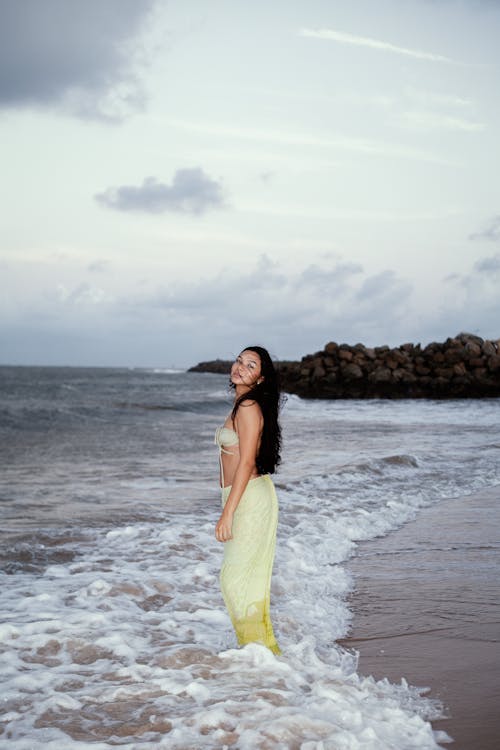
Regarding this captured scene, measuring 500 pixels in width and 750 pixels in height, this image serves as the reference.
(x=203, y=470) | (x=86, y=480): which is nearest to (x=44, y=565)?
(x=86, y=480)

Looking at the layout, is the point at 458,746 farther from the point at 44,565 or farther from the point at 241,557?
the point at 44,565

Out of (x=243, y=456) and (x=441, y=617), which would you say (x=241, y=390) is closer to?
(x=243, y=456)

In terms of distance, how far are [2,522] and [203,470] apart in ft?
16.5

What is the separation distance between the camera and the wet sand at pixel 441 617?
368 centimetres

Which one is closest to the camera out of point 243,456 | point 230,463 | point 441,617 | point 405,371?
point 243,456

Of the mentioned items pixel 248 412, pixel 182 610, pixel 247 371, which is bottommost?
pixel 182 610

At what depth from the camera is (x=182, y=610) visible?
531 centimetres

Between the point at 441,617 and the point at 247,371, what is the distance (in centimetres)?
236

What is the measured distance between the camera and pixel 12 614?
5.06 metres

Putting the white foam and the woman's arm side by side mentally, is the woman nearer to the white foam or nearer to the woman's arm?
the woman's arm

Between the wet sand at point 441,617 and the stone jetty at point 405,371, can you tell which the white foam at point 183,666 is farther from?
the stone jetty at point 405,371

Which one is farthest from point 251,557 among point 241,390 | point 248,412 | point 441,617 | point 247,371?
point 441,617

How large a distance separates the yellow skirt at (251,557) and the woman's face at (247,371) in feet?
1.81

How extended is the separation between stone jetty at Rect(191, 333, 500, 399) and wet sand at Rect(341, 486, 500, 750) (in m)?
29.9
